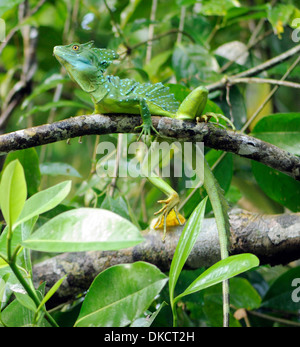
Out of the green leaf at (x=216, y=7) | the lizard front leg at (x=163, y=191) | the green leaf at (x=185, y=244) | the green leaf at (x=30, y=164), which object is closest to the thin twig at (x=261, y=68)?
the green leaf at (x=216, y=7)

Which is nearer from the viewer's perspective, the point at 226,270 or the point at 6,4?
the point at 226,270

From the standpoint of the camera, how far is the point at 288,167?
1354 mm

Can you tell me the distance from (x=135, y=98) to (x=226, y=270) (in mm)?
822

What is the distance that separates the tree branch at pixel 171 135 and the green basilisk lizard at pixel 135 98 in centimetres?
7

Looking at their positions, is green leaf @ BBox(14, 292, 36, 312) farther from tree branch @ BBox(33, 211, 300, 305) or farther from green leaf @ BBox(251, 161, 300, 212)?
green leaf @ BBox(251, 161, 300, 212)

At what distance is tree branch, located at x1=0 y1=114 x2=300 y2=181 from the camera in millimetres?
1186

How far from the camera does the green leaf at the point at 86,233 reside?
2.36 ft

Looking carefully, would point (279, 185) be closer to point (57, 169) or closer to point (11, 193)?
point (57, 169)

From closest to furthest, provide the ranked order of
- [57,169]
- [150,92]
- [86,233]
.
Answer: [86,233]
[150,92]
[57,169]

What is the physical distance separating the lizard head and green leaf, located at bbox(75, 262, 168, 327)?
2.87ft

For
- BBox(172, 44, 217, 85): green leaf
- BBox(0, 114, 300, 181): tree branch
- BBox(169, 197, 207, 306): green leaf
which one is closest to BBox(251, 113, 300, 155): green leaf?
BBox(0, 114, 300, 181): tree branch

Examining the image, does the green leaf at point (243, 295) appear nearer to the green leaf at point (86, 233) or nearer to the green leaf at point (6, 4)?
the green leaf at point (86, 233)

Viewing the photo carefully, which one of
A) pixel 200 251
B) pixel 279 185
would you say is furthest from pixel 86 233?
pixel 279 185

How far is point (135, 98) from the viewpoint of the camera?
1480mm
